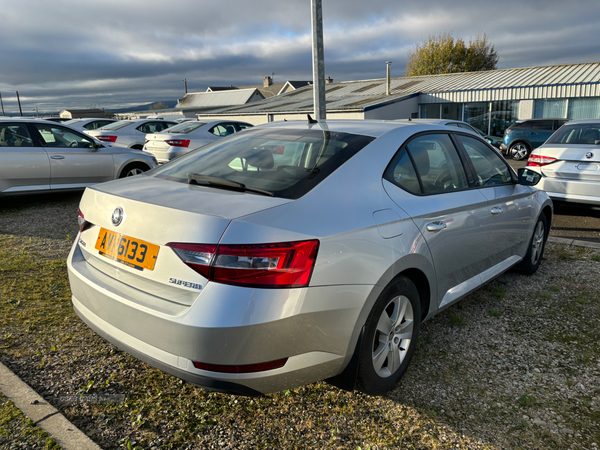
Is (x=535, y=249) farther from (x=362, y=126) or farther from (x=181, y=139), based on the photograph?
(x=181, y=139)

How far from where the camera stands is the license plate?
224 cm

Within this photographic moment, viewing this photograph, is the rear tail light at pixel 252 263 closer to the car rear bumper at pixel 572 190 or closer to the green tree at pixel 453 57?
the car rear bumper at pixel 572 190

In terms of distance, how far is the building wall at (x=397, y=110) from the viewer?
2638cm

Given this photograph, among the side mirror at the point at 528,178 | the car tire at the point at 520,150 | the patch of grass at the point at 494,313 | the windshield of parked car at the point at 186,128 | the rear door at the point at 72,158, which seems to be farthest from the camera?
the car tire at the point at 520,150

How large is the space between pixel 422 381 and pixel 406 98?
27.5 metres

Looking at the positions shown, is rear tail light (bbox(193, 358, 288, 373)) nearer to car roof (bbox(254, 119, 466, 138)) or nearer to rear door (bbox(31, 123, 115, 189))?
car roof (bbox(254, 119, 466, 138))

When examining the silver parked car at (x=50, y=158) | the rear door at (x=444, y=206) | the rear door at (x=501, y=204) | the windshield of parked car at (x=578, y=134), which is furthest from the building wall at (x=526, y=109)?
the rear door at (x=444, y=206)

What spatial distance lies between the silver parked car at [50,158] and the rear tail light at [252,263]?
7030 mm

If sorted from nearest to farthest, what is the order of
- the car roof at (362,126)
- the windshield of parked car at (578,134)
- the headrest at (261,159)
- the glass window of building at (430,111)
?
the headrest at (261,159), the car roof at (362,126), the windshield of parked car at (578,134), the glass window of building at (430,111)

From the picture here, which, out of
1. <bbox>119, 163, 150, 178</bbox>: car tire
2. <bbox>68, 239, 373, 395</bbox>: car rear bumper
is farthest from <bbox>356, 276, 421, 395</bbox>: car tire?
<bbox>119, 163, 150, 178</bbox>: car tire

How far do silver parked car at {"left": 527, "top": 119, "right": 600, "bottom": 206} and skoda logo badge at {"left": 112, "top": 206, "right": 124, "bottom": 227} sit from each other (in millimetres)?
6833

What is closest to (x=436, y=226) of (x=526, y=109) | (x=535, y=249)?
(x=535, y=249)

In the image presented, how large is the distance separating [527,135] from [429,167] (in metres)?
17.7

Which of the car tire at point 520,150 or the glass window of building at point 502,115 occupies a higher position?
the glass window of building at point 502,115
